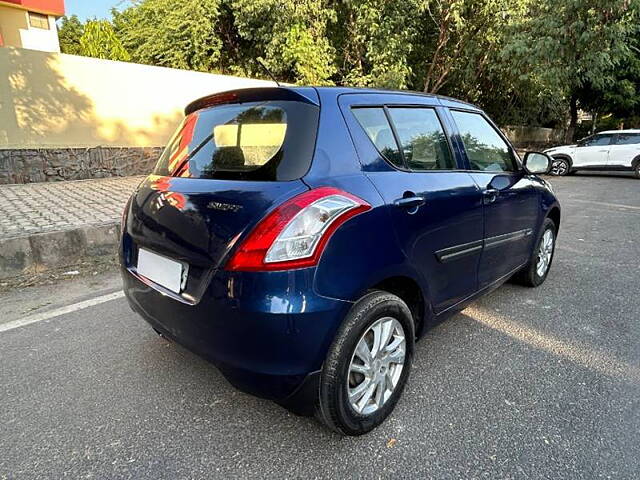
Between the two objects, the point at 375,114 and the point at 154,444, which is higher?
the point at 375,114

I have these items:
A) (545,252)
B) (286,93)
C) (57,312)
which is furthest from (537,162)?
(57,312)

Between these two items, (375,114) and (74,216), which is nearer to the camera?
(375,114)

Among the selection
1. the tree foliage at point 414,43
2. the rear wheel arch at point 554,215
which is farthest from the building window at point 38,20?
the rear wheel arch at point 554,215

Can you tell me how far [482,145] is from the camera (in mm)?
3168

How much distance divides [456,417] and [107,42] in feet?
73.7

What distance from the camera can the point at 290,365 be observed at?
5.85 feet

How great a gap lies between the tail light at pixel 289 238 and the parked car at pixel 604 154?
1523 cm

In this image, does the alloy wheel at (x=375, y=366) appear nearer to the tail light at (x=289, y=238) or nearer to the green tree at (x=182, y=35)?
the tail light at (x=289, y=238)

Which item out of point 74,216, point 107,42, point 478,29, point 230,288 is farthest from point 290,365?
point 107,42

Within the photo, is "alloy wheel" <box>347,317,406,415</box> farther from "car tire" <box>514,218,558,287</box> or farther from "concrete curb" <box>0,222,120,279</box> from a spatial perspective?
"concrete curb" <box>0,222,120,279</box>

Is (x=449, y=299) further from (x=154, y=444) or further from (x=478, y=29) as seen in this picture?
(x=478, y=29)

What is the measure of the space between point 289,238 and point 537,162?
9.34 ft

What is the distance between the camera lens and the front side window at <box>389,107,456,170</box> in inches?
95.6

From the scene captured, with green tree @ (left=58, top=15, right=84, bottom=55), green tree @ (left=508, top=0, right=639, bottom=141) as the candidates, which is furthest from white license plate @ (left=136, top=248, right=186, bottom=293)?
green tree @ (left=58, top=15, right=84, bottom=55)
